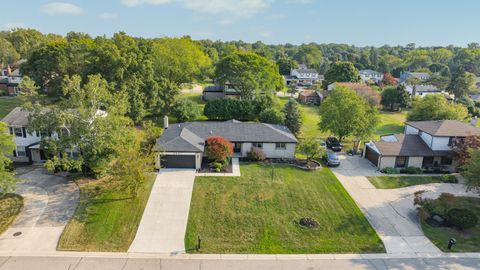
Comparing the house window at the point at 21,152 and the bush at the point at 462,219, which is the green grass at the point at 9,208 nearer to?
the house window at the point at 21,152

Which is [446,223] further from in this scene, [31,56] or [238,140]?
[31,56]

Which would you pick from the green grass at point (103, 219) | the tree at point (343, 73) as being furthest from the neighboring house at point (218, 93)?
the green grass at point (103, 219)

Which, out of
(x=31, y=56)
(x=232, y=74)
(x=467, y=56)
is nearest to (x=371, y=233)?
(x=232, y=74)

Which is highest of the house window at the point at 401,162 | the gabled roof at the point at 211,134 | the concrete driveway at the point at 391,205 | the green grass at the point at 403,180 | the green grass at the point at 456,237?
the gabled roof at the point at 211,134

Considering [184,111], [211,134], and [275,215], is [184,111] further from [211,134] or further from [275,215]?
[275,215]

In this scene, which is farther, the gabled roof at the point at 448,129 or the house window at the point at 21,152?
the gabled roof at the point at 448,129

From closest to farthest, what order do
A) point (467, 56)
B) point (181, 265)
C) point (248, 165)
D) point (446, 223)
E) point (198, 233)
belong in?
point (181, 265) → point (198, 233) → point (446, 223) → point (248, 165) → point (467, 56)

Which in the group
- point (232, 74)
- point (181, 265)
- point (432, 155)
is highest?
point (232, 74)
